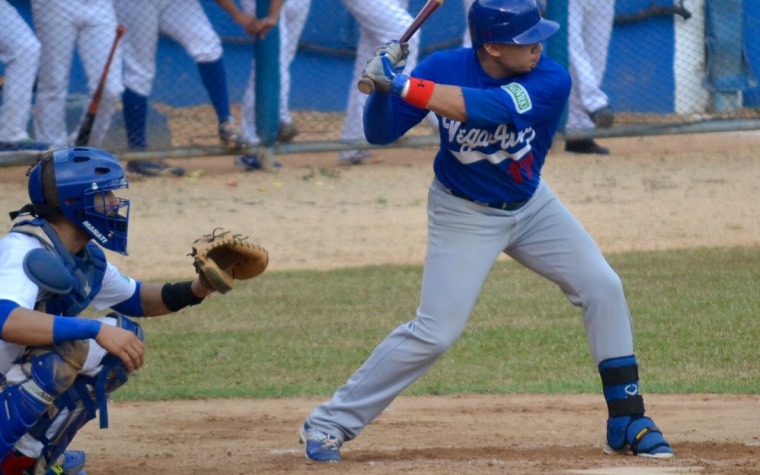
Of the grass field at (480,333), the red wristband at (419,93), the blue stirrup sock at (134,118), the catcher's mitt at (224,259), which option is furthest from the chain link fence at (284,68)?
the red wristband at (419,93)

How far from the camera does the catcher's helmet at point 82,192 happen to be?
399 cm

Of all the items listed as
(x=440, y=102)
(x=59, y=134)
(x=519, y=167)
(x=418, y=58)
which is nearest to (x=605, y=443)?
(x=519, y=167)

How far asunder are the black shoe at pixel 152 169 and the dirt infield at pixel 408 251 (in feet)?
0.60

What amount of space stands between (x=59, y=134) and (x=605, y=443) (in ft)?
19.3

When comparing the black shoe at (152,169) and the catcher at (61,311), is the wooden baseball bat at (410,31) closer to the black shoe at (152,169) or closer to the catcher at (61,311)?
the catcher at (61,311)

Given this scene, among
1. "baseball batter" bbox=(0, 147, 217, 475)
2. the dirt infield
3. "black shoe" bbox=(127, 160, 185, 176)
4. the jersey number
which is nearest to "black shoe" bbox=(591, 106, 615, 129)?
the dirt infield

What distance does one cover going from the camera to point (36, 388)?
3832 mm

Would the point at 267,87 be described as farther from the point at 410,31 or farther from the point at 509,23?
the point at 509,23

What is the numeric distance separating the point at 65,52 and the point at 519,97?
5750 mm

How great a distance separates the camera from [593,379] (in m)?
6.05

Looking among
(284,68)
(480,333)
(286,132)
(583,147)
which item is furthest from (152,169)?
(480,333)

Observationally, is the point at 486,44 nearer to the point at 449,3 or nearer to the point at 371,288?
the point at 371,288

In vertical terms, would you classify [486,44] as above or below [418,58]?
above

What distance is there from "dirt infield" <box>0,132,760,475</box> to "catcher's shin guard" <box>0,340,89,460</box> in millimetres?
686
